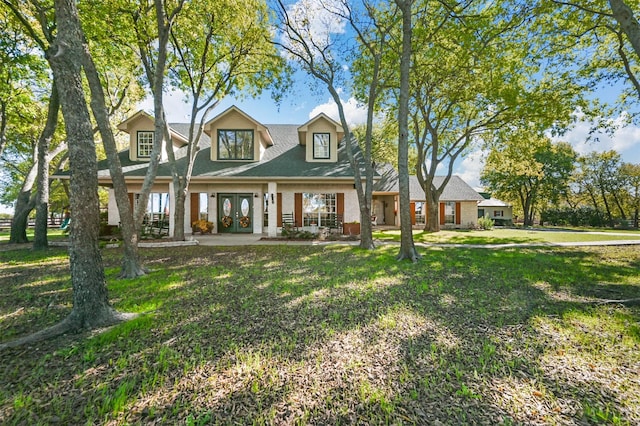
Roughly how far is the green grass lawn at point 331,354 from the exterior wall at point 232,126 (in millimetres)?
10118

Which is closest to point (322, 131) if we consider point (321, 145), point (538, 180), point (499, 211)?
point (321, 145)

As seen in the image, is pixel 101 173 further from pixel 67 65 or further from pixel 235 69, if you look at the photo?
pixel 67 65

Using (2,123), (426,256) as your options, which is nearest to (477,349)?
(426,256)

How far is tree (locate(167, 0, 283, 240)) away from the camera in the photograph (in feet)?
32.6

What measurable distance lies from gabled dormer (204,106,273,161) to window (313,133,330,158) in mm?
2928

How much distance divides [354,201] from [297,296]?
10.2m

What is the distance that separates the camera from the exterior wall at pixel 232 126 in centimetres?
1420

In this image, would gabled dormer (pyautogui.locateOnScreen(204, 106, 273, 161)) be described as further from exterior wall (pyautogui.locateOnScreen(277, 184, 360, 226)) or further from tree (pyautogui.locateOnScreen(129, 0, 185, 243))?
tree (pyautogui.locateOnScreen(129, 0, 185, 243))

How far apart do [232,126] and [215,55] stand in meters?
3.79

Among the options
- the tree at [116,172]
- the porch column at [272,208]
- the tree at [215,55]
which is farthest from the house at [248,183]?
the tree at [116,172]

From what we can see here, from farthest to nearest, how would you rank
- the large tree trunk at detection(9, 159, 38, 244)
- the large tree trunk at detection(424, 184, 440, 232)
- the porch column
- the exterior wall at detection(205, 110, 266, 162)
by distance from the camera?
the large tree trunk at detection(424, 184, 440, 232), the exterior wall at detection(205, 110, 266, 162), the porch column, the large tree trunk at detection(9, 159, 38, 244)

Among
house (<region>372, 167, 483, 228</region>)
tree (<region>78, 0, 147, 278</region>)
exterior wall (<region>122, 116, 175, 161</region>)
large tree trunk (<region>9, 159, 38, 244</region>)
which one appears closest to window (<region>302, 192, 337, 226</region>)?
house (<region>372, 167, 483, 228</region>)

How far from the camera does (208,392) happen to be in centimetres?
231

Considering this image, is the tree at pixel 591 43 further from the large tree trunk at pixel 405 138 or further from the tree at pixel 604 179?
the tree at pixel 604 179
